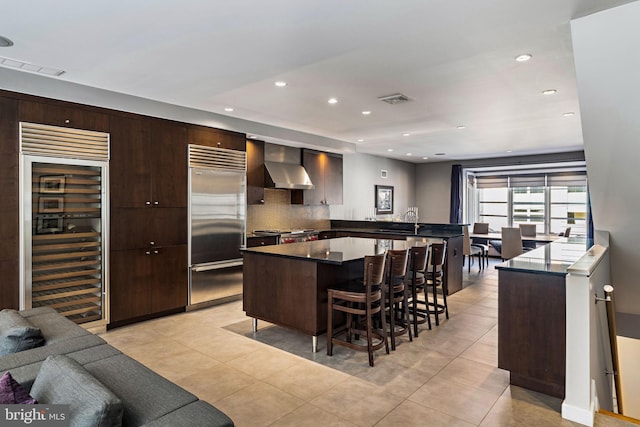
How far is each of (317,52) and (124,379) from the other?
2650 mm

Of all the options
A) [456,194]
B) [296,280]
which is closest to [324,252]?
[296,280]

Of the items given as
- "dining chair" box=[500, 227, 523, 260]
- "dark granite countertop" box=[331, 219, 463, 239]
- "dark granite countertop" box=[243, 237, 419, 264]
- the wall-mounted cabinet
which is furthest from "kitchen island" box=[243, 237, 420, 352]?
"dining chair" box=[500, 227, 523, 260]

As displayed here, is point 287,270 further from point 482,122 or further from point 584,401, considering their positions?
point 482,122

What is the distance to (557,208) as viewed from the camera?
9.35 metres

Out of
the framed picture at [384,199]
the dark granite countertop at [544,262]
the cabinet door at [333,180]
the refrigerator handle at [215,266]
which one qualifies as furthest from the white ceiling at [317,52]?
the framed picture at [384,199]

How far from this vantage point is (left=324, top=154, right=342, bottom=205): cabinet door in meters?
7.48

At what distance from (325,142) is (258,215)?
1.94 m

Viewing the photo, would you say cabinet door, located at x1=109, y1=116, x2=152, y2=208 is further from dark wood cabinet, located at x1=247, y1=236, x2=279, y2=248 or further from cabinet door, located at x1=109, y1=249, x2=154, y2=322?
dark wood cabinet, located at x1=247, y1=236, x2=279, y2=248

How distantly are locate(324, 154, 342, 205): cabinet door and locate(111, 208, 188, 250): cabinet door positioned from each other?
10.8 ft

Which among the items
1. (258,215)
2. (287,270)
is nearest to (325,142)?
(258,215)

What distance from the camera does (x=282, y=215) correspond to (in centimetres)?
688

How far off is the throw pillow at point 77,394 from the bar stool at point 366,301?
7.28 feet

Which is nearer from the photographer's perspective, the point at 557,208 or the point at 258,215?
the point at 258,215

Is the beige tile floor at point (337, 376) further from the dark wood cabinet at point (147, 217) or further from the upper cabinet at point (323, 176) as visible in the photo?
the upper cabinet at point (323, 176)
